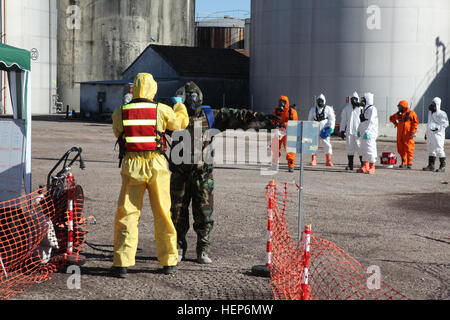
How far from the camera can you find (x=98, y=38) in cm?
5475

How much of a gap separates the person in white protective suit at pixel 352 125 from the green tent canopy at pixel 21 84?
35.4 ft

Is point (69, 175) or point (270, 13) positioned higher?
point (270, 13)

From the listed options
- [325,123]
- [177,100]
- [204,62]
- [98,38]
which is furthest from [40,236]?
[98,38]

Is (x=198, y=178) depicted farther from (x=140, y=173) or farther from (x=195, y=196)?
(x=140, y=173)

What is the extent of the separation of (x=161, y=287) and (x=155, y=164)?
125 cm

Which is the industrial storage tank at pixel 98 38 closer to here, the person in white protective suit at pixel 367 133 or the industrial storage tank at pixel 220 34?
the industrial storage tank at pixel 220 34

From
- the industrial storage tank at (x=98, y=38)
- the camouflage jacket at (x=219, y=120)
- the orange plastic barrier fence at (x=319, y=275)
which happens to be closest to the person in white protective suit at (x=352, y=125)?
the orange plastic barrier fence at (x=319, y=275)

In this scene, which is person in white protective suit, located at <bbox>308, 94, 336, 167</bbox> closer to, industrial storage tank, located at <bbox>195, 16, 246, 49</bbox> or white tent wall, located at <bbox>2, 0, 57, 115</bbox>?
white tent wall, located at <bbox>2, 0, 57, 115</bbox>

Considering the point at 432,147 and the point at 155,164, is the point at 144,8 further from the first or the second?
the point at 155,164

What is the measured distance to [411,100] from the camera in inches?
1335

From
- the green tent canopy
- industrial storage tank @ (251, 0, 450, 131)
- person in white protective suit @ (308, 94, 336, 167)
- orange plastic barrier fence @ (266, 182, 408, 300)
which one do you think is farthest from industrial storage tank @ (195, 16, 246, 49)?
orange plastic barrier fence @ (266, 182, 408, 300)

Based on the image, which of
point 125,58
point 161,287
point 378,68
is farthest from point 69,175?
point 125,58

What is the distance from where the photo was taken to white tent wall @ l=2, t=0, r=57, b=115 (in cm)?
4588

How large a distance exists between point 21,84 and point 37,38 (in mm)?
41135
